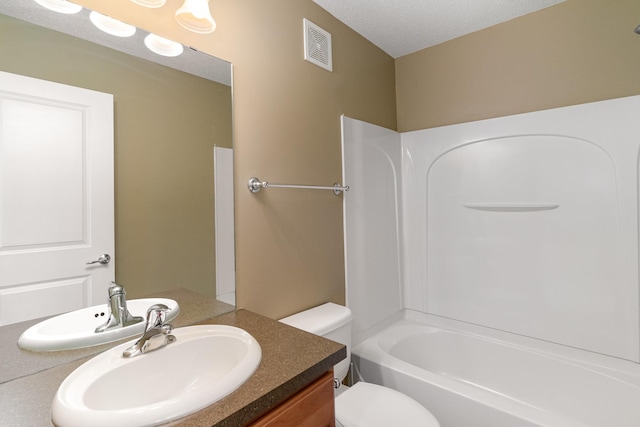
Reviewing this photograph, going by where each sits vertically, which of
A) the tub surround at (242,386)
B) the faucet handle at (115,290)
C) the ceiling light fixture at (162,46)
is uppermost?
the ceiling light fixture at (162,46)

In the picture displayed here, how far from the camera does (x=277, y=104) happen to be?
5.12ft

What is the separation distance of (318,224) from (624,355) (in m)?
1.76

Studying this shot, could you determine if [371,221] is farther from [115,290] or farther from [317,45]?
[115,290]

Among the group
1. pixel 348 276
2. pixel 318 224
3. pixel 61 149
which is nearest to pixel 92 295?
pixel 61 149

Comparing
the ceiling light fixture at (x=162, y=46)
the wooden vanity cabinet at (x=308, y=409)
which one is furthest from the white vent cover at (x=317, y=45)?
the wooden vanity cabinet at (x=308, y=409)

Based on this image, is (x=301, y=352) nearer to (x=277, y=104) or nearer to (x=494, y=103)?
(x=277, y=104)

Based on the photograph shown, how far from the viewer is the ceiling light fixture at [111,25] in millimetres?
1001

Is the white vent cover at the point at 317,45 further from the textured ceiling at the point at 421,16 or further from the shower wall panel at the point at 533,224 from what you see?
the shower wall panel at the point at 533,224

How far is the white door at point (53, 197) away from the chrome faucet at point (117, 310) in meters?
0.03

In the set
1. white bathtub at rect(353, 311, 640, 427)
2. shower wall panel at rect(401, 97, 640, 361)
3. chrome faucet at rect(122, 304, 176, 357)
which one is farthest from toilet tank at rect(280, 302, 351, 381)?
shower wall panel at rect(401, 97, 640, 361)

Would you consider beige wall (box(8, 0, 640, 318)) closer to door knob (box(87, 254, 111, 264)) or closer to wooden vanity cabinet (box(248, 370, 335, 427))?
door knob (box(87, 254, 111, 264))

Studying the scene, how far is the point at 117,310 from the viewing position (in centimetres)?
100

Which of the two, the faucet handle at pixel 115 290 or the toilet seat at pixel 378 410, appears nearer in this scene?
the faucet handle at pixel 115 290

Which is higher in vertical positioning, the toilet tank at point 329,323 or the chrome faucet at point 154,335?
the chrome faucet at point 154,335
